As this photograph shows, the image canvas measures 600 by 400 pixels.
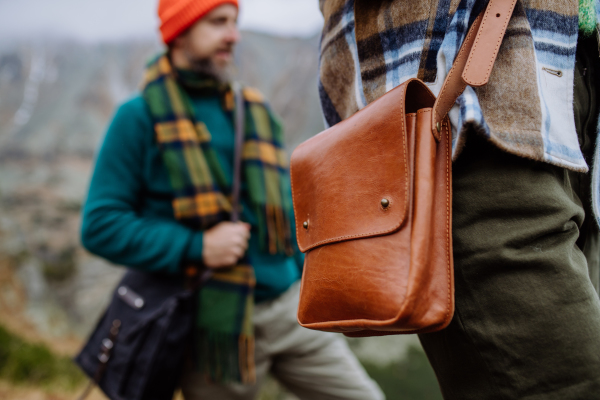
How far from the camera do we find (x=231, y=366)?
1.63m

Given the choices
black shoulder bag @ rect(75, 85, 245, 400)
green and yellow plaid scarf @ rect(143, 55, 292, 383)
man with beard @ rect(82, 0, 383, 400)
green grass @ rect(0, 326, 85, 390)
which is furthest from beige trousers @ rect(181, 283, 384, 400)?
green grass @ rect(0, 326, 85, 390)

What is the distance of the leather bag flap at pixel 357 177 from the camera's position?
698 mm

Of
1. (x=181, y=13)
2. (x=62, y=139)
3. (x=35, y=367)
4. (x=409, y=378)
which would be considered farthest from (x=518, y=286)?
(x=62, y=139)

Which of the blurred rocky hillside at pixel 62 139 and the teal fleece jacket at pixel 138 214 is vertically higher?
the teal fleece jacket at pixel 138 214

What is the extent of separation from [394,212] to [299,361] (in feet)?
4.46

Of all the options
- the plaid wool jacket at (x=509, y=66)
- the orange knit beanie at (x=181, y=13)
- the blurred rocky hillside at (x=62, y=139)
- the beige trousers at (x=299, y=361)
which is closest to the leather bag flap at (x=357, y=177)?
the plaid wool jacket at (x=509, y=66)

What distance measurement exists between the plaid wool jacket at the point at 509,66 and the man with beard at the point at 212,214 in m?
1.01

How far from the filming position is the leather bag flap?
2.29ft

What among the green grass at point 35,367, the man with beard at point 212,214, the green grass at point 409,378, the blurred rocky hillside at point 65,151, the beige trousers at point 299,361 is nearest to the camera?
the man with beard at point 212,214

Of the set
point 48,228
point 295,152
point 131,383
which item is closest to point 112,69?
point 48,228

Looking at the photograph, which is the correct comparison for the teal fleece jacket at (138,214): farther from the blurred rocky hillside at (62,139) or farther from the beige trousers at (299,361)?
the blurred rocky hillside at (62,139)

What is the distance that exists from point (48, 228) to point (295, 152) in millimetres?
4284

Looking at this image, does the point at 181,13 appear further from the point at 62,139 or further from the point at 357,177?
the point at 62,139

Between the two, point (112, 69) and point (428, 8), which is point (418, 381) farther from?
point (112, 69)
